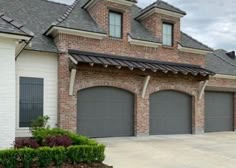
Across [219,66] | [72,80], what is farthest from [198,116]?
[72,80]

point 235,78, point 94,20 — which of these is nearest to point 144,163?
point 94,20

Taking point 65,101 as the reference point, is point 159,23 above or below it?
above

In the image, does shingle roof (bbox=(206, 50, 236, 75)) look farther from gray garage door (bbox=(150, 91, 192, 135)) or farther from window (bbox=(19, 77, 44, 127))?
window (bbox=(19, 77, 44, 127))

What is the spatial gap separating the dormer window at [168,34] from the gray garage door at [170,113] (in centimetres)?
290

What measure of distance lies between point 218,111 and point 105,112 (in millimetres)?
8741

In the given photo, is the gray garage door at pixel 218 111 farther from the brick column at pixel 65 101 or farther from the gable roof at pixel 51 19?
the brick column at pixel 65 101

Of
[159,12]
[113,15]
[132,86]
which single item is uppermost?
[159,12]

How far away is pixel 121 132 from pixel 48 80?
4655 mm

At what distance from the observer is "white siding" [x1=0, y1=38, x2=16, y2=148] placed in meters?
8.45

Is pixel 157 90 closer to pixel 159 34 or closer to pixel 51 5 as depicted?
pixel 159 34

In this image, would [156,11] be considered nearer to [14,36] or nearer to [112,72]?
[112,72]

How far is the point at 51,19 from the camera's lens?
50.8 feet

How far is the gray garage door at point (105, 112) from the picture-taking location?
14.0m

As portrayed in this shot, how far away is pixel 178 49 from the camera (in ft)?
55.1
